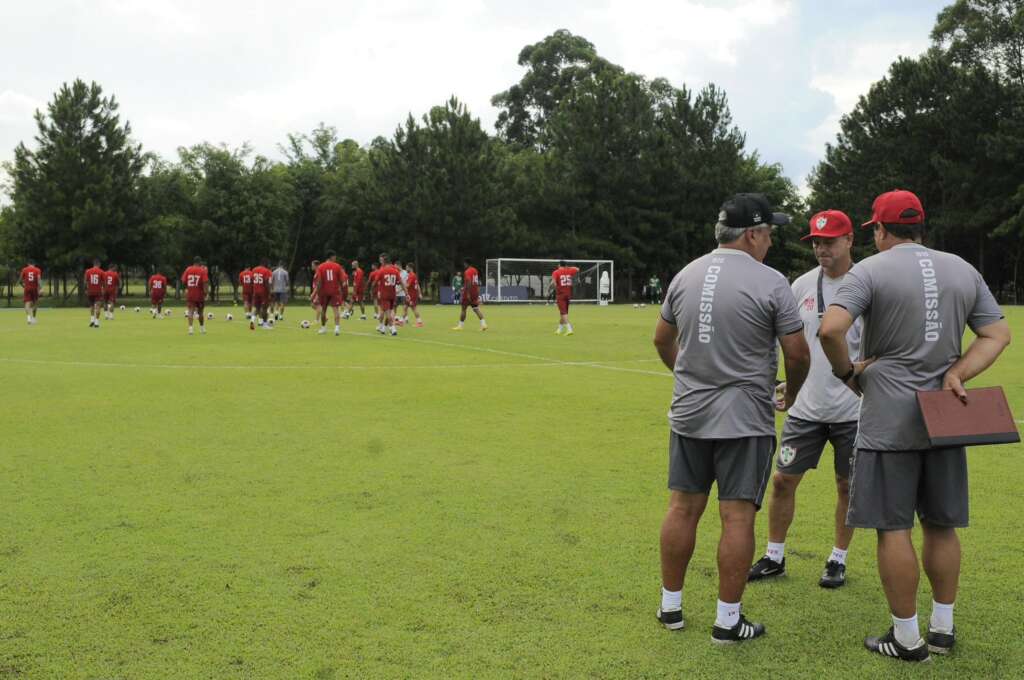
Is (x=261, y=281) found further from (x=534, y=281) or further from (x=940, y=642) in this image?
(x=534, y=281)

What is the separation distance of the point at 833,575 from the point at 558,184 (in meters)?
56.6

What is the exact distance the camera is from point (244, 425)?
9.68 metres

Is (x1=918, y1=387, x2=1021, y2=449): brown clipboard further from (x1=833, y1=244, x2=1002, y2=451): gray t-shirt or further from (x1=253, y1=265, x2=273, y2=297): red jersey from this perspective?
(x1=253, y1=265, x2=273, y2=297): red jersey

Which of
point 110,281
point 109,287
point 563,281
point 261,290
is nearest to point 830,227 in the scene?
point 563,281

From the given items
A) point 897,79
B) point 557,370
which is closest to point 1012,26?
point 897,79

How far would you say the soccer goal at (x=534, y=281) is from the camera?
53.9 m

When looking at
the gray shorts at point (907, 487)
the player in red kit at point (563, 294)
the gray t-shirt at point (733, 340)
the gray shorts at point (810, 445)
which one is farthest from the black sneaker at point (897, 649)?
the player in red kit at point (563, 294)

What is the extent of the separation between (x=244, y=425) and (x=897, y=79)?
54242 millimetres

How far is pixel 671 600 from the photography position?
426 centimetres

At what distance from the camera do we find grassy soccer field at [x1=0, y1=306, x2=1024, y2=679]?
3951mm

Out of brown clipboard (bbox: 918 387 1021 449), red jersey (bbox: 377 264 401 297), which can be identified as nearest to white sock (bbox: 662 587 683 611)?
brown clipboard (bbox: 918 387 1021 449)

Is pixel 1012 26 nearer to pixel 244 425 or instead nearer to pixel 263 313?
pixel 263 313

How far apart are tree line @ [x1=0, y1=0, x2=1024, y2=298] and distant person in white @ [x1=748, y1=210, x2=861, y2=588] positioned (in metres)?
50.4

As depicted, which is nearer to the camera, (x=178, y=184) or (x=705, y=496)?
(x=705, y=496)
